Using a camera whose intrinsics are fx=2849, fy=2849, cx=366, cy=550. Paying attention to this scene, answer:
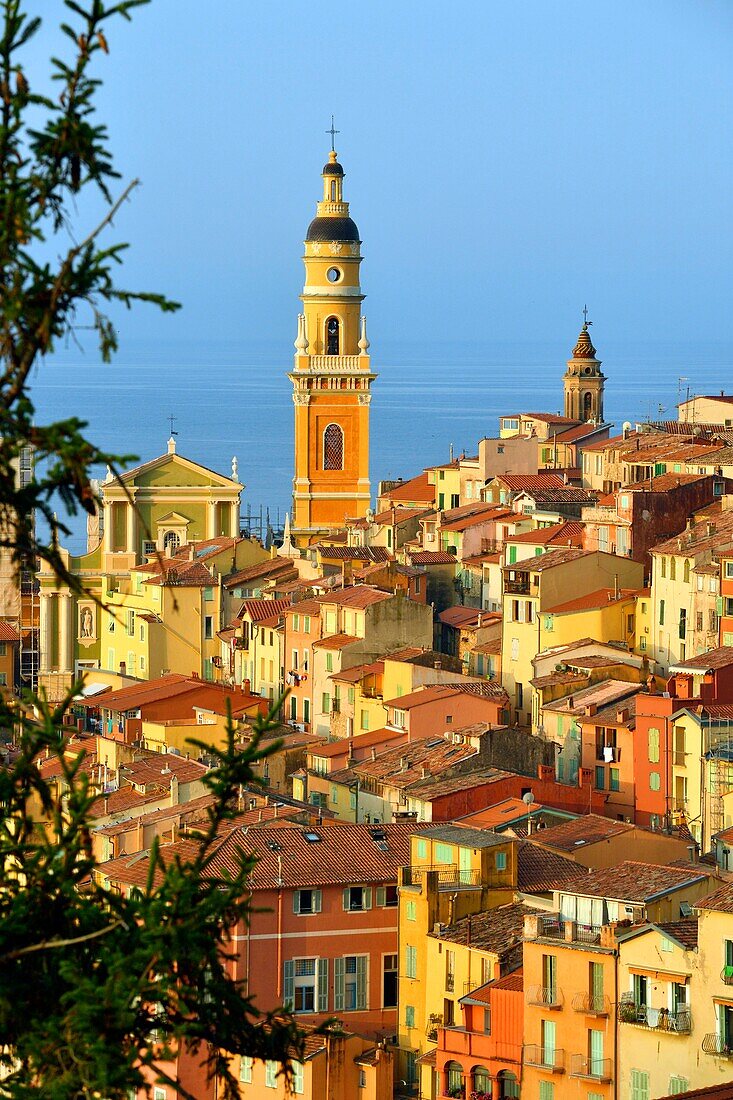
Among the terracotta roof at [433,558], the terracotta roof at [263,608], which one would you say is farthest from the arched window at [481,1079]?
the terracotta roof at [433,558]

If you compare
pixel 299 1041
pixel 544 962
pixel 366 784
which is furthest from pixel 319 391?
pixel 299 1041

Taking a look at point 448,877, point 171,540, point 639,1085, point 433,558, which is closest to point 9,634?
point 171,540

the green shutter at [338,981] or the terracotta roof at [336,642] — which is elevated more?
the terracotta roof at [336,642]

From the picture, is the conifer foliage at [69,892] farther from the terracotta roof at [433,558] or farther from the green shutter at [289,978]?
the terracotta roof at [433,558]

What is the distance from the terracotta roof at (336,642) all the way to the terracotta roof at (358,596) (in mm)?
484

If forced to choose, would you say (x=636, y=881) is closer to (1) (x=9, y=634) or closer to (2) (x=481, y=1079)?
(2) (x=481, y=1079)

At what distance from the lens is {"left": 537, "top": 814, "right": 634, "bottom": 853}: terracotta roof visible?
2769 cm

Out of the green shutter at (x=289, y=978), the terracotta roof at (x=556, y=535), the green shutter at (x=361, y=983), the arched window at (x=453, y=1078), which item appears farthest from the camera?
the terracotta roof at (x=556, y=535)

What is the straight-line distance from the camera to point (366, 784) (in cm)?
3344

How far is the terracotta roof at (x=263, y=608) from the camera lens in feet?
152

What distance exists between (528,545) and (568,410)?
96.9ft

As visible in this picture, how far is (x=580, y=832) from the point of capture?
2834cm

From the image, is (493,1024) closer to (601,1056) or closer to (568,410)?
(601,1056)

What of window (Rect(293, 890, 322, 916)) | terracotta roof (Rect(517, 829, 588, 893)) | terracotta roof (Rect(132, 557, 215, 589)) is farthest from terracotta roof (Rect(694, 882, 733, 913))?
terracotta roof (Rect(132, 557, 215, 589))
